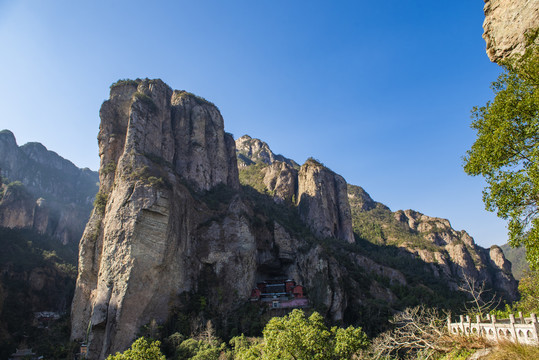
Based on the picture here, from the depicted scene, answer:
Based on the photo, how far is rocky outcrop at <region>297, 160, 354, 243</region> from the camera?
77.8 metres

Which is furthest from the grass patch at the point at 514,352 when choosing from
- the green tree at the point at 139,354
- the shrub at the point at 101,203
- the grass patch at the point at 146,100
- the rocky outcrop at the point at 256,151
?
the rocky outcrop at the point at 256,151

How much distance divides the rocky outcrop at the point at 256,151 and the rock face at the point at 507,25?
13542 cm

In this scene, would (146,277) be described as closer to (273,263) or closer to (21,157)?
(273,263)

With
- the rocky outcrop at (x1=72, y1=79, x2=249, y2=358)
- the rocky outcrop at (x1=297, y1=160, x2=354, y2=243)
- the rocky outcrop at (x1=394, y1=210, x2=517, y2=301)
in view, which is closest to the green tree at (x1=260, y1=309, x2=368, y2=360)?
the rocky outcrop at (x1=72, y1=79, x2=249, y2=358)

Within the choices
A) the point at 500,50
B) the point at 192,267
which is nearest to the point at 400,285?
the point at 192,267

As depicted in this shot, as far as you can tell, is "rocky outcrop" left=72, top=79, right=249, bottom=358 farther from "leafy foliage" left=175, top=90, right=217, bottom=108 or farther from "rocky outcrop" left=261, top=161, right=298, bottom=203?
"rocky outcrop" left=261, top=161, right=298, bottom=203

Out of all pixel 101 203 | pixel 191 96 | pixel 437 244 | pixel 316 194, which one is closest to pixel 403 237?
pixel 437 244

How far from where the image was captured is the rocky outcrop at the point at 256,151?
152m

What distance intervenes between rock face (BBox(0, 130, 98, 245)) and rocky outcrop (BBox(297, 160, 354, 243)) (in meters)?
82.0

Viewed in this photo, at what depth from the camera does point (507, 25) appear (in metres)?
11.7

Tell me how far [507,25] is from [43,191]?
544ft

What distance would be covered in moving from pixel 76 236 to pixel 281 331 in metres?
118

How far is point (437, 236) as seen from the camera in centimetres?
11056

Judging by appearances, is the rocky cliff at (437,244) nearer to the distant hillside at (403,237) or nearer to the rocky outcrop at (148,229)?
the distant hillside at (403,237)
